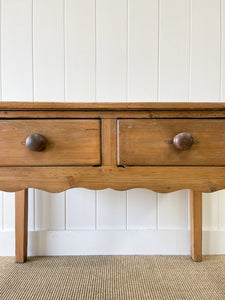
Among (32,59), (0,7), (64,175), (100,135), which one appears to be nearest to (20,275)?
(64,175)

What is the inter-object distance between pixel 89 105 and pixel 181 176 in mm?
294

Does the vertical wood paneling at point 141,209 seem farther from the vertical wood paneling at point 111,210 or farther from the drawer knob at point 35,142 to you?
the drawer knob at point 35,142

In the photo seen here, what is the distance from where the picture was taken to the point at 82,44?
40.0 inches

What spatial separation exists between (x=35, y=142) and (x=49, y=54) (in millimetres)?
675

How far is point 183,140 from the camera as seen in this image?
20.6 inches

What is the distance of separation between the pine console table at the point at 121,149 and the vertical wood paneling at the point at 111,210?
51 cm

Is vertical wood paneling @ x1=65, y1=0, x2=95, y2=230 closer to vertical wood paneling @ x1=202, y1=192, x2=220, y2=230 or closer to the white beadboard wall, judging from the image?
the white beadboard wall

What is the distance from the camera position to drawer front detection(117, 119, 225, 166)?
1.79ft

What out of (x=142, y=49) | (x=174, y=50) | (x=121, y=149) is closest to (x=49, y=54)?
(x=142, y=49)

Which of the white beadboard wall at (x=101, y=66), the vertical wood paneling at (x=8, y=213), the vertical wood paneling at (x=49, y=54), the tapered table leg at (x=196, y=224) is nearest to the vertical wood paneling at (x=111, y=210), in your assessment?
the white beadboard wall at (x=101, y=66)

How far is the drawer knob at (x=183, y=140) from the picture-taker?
0.52 m

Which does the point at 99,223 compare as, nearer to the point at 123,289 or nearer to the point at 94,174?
the point at 123,289

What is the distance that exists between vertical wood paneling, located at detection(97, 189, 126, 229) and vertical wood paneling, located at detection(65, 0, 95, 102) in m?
0.48

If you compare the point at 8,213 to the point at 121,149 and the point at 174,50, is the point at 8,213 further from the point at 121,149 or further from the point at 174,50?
the point at 174,50
